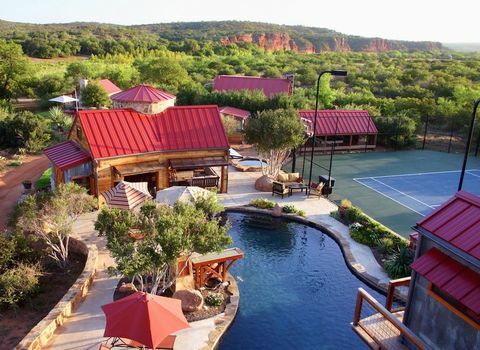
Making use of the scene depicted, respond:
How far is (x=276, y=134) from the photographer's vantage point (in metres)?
25.6

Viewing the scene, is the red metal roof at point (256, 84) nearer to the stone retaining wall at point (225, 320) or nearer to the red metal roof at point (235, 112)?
the red metal roof at point (235, 112)

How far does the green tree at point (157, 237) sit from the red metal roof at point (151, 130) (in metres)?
8.78

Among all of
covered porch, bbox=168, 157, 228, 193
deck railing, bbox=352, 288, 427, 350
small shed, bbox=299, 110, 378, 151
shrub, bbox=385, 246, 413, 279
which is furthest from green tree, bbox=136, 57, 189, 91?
deck railing, bbox=352, 288, 427, 350

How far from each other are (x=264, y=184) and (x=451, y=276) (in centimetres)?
1673

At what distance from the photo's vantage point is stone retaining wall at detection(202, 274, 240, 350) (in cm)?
1333

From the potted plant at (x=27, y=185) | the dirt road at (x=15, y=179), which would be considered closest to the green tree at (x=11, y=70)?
the dirt road at (x=15, y=179)

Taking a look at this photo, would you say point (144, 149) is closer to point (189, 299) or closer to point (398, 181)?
point (189, 299)

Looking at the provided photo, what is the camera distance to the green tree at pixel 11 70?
5191cm

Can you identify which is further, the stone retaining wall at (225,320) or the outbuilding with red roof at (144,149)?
the outbuilding with red roof at (144,149)

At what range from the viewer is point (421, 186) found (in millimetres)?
28438

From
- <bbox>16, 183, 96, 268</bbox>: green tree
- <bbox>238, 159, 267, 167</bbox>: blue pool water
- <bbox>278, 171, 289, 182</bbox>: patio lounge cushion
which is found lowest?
<bbox>238, 159, 267, 167</bbox>: blue pool water

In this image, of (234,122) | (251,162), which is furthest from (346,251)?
(234,122)

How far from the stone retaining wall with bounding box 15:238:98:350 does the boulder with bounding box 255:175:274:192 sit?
11.2m

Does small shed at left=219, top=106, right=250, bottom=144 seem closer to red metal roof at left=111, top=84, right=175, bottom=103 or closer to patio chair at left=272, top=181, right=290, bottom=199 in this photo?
patio chair at left=272, top=181, right=290, bottom=199
